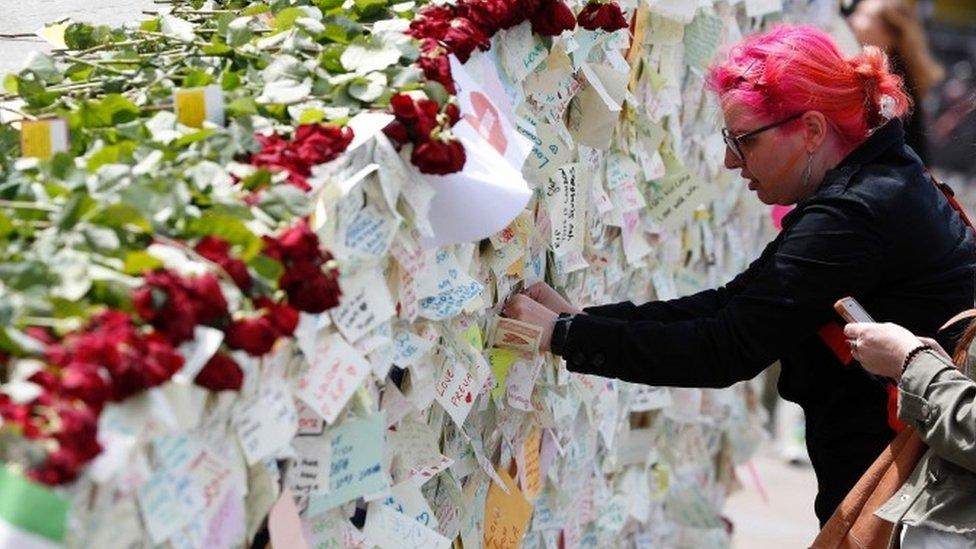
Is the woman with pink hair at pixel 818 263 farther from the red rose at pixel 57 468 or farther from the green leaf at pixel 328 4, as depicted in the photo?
the red rose at pixel 57 468

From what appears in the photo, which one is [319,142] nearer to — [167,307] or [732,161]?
[167,307]

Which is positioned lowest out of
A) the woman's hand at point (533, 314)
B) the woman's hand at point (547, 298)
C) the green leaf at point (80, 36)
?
the woman's hand at point (547, 298)

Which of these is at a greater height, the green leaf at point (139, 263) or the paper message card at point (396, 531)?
the green leaf at point (139, 263)

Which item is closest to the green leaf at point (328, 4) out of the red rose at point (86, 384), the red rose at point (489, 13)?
the red rose at point (489, 13)

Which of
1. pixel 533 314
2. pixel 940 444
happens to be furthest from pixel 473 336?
pixel 940 444

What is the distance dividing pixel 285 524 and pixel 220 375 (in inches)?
18.0

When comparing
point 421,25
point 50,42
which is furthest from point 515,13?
point 50,42

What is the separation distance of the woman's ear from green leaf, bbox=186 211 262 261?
4.34 feet

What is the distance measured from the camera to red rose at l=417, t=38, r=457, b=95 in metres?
2.84

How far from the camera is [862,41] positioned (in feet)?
18.5

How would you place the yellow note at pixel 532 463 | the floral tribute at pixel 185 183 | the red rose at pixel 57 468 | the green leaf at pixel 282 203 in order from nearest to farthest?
the red rose at pixel 57 468 → the floral tribute at pixel 185 183 → the green leaf at pixel 282 203 → the yellow note at pixel 532 463

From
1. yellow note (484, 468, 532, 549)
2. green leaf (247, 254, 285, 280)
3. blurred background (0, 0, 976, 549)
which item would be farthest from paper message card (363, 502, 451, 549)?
blurred background (0, 0, 976, 549)

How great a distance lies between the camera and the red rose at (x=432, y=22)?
299cm

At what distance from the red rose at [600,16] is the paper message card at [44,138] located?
1.27 m
